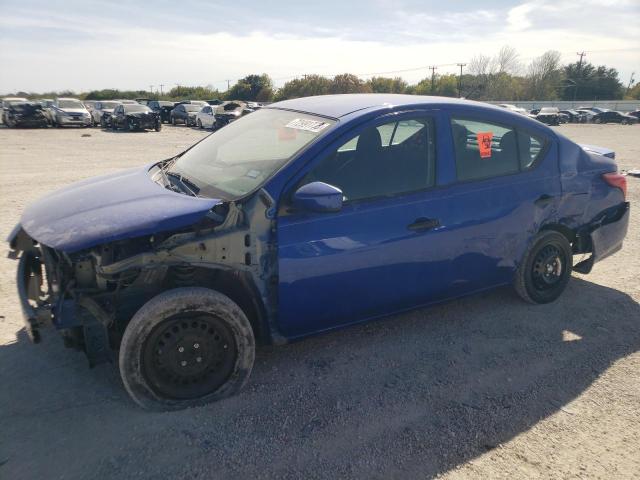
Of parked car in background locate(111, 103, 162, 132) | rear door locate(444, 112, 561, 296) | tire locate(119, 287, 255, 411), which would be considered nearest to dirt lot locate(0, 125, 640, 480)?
tire locate(119, 287, 255, 411)

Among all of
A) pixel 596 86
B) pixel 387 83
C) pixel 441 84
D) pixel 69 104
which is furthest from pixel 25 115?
pixel 596 86

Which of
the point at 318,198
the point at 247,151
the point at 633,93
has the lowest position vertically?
the point at 318,198

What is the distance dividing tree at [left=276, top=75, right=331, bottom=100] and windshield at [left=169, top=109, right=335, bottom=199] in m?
56.2

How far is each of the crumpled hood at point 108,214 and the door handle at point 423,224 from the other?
1.29 m

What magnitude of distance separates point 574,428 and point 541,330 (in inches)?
47.5

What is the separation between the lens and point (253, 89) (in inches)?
2611

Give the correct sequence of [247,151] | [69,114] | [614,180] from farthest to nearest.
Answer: [69,114] < [614,180] < [247,151]

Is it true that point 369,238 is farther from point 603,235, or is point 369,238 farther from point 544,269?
point 603,235

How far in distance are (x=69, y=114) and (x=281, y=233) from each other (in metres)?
27.1

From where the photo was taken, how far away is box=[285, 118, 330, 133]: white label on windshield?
10.3 ft

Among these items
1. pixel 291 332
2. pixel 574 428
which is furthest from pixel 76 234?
pixel 574 428

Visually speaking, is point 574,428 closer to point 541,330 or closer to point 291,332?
point 541,330

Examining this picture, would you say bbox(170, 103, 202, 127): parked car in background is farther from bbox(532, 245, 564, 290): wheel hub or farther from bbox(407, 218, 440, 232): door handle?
bbox(407, 218, 440, 232): door handle

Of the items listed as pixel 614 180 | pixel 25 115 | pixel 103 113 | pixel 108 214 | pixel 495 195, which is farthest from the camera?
pixel 103 113
